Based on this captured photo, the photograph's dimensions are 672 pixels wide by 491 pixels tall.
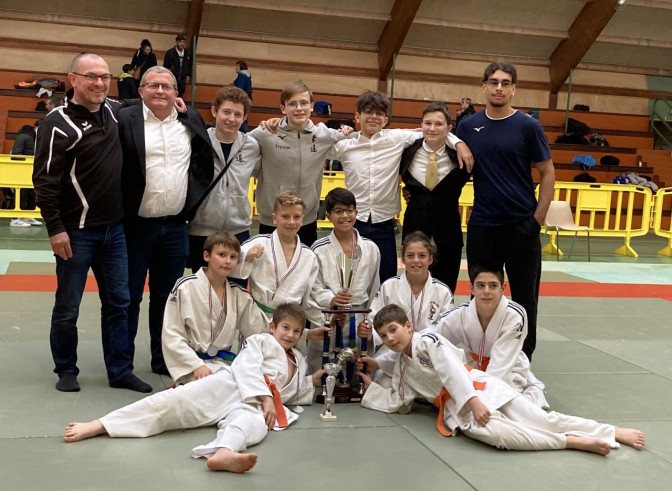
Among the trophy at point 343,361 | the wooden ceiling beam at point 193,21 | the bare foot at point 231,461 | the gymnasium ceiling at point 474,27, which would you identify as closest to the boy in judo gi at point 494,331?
the trophy at point 343,361

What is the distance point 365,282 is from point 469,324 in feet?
2.51

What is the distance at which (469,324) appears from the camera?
4.53 metres

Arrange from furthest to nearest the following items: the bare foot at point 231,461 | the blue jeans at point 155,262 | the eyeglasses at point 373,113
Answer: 1. the eyeglasses at point 373,113
2. the blue jeans at point 155,262
3. the bare foot at point 231,461

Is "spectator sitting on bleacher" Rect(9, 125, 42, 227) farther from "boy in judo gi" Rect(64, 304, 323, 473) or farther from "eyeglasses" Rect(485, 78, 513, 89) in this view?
"eyeglasses" Rect(485, 78, 513, 89)

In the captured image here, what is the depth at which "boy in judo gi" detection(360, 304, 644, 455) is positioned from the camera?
379cm

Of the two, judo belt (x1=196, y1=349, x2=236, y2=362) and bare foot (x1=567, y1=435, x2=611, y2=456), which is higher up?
judo belt (x1=196, y1=349, x2=236, y2=362)

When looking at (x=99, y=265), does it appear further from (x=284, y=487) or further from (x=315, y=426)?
(x=284, y=487)

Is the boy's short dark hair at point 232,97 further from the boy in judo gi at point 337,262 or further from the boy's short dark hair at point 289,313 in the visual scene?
the boy's short dark hair at point 289,313

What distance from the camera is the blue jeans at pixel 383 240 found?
5.25 meters

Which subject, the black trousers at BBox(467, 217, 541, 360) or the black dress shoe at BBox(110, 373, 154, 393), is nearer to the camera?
the black dress shoe at BBox(110, 373, 154, 393)

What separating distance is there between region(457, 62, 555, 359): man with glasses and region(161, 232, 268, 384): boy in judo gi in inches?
60.4

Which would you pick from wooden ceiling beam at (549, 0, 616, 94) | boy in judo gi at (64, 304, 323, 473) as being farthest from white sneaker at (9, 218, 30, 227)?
wooden ceiling beam at (549, 0, 616, 94)

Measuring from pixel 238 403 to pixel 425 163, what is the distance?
206 centimetres

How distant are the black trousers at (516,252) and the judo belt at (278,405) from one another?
1.56m
